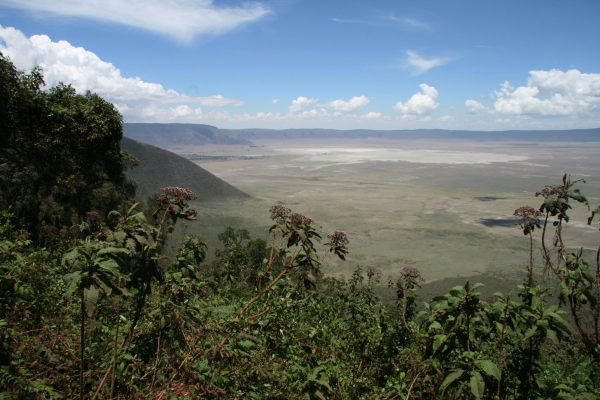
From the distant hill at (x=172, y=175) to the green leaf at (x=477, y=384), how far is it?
1629 inches

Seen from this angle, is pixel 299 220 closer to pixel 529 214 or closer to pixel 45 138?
pixel 529 214

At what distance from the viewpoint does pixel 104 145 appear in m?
9.84

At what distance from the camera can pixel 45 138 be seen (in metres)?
8.69

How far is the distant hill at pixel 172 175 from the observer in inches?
1674

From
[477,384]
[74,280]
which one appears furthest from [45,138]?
[477,384]

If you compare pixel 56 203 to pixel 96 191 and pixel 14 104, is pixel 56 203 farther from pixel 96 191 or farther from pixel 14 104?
pixel 14 104

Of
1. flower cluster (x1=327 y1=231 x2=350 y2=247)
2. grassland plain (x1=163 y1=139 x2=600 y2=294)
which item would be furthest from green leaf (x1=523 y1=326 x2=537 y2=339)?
grassland plain (x1=163 y1=139 x2=600 y2=294)

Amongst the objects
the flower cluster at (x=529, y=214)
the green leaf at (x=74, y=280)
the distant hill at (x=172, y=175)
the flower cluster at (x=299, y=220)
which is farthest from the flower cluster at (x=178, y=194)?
the distant hill at (x=172, y=175)

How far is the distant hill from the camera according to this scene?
42531 millimetres

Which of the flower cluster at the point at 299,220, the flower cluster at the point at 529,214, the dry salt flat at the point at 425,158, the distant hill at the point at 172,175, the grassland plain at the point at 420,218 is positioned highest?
the dry salt flat at the point at 425,158

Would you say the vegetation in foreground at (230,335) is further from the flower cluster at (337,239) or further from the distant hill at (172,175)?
the distant hill at (172,175)

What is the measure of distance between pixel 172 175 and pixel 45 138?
37655 mm

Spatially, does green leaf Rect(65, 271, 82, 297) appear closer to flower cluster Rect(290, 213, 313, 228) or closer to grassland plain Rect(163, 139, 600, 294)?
flower cluster Rect(290, 213, 313, 228)

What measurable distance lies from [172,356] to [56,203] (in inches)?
481
